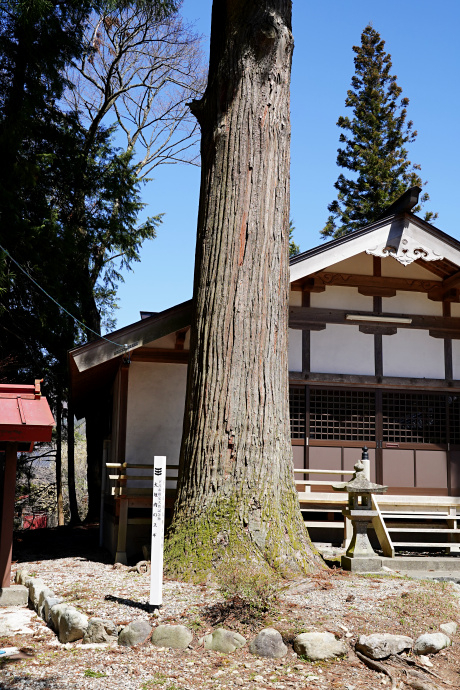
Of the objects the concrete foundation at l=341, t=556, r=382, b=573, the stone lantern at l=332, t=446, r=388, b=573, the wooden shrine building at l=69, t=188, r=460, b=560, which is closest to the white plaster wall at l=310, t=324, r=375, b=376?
the wooden shrine building at l=69, t=188, r=460, b=560

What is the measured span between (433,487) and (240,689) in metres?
8.29

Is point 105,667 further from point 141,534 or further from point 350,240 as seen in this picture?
point 350,240

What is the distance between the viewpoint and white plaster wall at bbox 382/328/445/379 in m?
12.1

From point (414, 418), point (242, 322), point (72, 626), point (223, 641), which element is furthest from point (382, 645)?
point (414, 418)

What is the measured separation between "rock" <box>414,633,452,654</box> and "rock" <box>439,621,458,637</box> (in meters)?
0.25

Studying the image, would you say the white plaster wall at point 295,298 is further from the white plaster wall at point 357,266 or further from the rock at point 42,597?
the rock at point 42,597

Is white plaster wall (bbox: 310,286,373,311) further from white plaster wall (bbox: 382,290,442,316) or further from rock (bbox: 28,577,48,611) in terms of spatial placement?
rock (bbox: 28,577,48,611)

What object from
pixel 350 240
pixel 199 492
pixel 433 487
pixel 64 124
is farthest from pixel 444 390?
pixel 64 124

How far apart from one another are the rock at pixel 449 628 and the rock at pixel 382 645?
478 mm

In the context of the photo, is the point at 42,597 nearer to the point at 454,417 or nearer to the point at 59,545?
the point at 59,545

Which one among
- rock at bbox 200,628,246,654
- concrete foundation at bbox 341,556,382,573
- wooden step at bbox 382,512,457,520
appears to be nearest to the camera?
rock at bbox 200,628,246,654

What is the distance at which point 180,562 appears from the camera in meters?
6.55

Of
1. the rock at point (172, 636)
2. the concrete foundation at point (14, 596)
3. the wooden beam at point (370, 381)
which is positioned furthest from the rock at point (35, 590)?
the wooden beam at point (370, 381)

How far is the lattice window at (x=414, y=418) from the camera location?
11930mm
